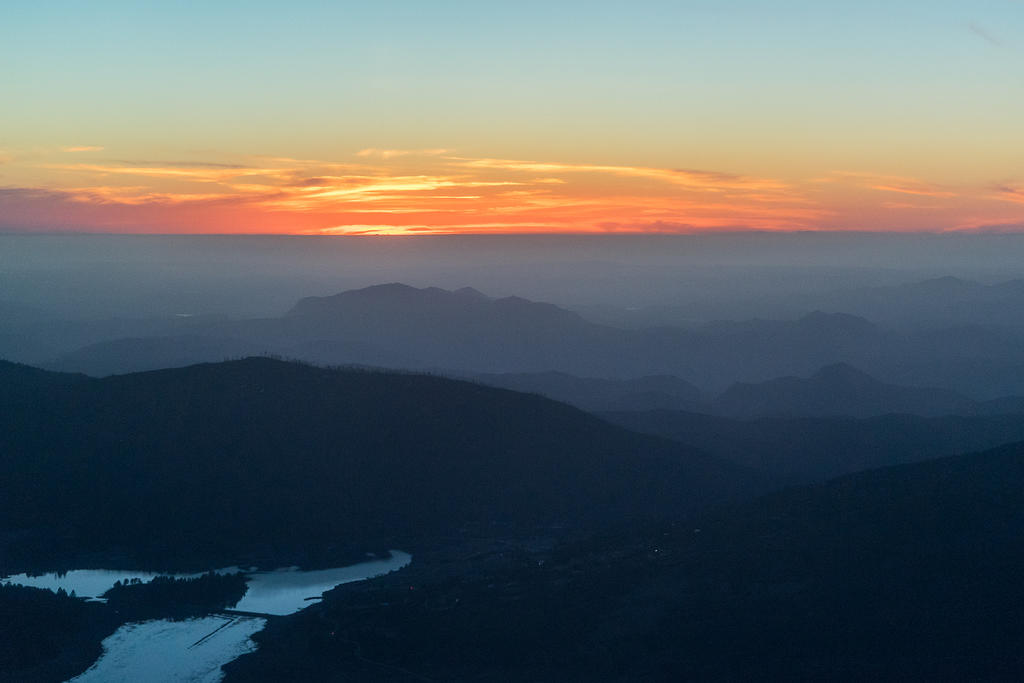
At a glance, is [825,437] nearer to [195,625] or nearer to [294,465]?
[294,465]

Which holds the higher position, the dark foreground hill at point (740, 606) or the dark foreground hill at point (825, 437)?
the dark foreground hill at point (740, 606)

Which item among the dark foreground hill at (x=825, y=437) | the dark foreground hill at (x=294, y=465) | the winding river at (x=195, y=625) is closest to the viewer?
the winding river at (x=195, y=625)

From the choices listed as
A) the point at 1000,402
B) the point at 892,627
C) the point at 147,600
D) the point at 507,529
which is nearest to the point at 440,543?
the point at 507,529

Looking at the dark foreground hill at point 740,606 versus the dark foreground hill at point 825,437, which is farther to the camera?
the dark foreground hill at point 825,437

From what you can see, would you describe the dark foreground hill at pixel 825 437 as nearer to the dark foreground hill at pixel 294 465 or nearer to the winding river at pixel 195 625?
the dark foreground hill at pixel 294 465

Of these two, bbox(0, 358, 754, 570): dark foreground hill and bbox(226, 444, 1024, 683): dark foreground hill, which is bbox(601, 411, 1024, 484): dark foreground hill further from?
bbox(226, 444, 1024, 683): dark foreground hill

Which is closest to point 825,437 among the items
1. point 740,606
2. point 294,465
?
point 294,465

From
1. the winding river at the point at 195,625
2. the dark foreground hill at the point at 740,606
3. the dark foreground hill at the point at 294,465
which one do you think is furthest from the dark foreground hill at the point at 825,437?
the winding river at the point at 195,625
